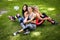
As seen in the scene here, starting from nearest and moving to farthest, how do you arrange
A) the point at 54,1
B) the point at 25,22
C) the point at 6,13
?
1. the point at 25,22
2. the point at 6,13
3. the point at 54,1

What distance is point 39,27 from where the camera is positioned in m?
1.42

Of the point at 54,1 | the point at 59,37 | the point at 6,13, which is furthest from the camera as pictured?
the point at 54,1

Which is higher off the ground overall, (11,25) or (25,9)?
(25,9)

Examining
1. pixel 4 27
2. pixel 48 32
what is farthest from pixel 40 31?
pixel 4 27

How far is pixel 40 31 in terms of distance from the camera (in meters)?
1.38

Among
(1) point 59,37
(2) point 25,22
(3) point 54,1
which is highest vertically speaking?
(3) point 54,1

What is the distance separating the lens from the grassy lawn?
134 centimetres

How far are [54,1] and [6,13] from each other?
0.47 meters

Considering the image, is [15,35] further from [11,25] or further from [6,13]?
[6,13]

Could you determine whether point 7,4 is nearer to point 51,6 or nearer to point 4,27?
point 4,27

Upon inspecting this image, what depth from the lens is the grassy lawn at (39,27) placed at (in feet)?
4.41

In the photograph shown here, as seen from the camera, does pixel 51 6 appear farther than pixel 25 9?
Yes

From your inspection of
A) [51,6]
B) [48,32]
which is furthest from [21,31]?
[51,6]

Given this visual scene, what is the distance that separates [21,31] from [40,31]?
0.15m
